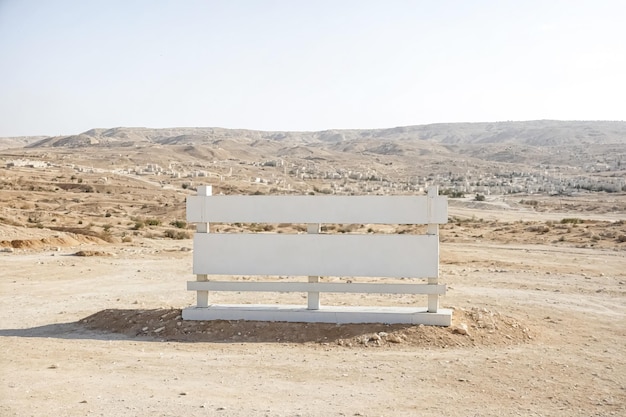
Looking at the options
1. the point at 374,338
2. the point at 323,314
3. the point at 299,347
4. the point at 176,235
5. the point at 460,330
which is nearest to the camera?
the point at 299,347

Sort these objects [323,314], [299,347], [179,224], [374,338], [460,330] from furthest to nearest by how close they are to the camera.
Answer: [179,224] < [323,314] < [460,330] < [374,338] < [299,347]

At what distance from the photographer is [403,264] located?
38.5 ft

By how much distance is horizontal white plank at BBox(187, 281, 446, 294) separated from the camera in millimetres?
11500

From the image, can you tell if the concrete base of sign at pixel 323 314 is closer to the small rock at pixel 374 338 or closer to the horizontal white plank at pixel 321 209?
the small rock at pixel 374 338

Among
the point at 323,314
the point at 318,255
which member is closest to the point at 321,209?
the point at 318,255

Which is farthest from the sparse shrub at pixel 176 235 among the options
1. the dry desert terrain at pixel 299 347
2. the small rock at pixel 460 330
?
the small rock at pixel 460 330

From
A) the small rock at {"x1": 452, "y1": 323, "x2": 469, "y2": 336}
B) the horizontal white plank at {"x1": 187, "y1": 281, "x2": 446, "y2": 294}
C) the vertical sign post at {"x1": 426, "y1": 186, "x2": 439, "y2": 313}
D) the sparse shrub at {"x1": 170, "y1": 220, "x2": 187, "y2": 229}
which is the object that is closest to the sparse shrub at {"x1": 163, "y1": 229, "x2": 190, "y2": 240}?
the sparse shrub at {"x1": 170, "y1": 220, "x2": 187, "y2": 229}

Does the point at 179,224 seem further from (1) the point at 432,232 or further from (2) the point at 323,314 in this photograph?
(1) the point at 432,232

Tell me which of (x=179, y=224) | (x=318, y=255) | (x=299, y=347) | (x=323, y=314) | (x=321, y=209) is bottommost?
(x=179, y=224)

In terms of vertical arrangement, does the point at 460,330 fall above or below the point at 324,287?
below

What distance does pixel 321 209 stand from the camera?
11828mm

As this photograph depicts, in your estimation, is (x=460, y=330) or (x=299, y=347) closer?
(x=299, y=347)

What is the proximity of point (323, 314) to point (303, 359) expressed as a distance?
186 cm

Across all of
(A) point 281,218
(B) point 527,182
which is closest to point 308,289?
(A) point 281,218
